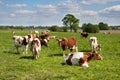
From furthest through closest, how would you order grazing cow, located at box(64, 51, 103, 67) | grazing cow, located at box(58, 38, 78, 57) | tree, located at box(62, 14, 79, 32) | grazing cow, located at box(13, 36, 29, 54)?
tree, located at box(62, 14, 79, 32), grazing cow, located at box(13, 36, 29, 54), grazing cow, located at box(58, 38, 78, 57), grazing cow, located at box(64, 51, 103, 67)

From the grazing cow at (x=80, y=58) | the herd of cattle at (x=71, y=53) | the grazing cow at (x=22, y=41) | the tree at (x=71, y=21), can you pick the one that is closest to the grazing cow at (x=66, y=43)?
the herd of cattle at (x=71, y=53)

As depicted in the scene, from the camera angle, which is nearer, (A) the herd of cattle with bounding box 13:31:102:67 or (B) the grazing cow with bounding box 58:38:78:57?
(A) the herd of cattle with bounding box 13:31:102:67

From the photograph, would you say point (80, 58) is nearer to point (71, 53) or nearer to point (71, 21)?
point (71, 53)

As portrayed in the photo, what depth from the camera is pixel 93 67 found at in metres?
15.3

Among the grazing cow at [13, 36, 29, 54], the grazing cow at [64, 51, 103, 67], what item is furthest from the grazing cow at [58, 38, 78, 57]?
the grazing cow at [64, 51, 103, 67]

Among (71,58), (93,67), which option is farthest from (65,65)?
(93,67)

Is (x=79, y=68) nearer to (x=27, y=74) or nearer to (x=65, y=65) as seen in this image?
(x=65, y=65)

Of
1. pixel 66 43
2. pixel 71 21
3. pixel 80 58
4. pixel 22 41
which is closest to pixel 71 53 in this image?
pixel 80 58

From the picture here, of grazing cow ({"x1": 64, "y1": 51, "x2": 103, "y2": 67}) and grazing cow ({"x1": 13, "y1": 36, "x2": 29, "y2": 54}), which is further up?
grazing cow ({"x1": 13, "y1": 36, "x2": 29, "y2": 54})

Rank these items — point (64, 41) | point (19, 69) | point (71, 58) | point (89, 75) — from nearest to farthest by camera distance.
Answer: point (89, 75) < point (19, 69) < point (71, 58) < point (64, 41)

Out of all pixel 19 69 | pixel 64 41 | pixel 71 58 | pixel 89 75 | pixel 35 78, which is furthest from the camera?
pixel 64 41

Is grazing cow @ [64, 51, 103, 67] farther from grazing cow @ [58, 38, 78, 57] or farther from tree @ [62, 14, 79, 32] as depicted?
tree @ [62, 14, 79, 32]

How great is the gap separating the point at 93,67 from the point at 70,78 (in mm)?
3305

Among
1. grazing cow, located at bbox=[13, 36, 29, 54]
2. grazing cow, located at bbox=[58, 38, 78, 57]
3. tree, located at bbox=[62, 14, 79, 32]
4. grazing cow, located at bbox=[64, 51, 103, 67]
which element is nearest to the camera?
grazing cow, located at bbox=[64, 51, 103, 67]
